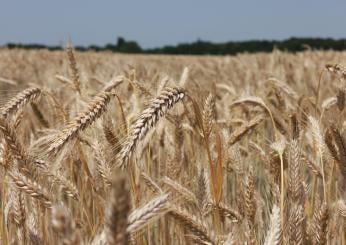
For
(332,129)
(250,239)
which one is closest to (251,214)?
(250,239)

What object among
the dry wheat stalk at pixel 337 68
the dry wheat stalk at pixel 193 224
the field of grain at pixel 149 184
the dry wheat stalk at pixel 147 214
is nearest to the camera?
the dry wheat stalk at pixel 147 214

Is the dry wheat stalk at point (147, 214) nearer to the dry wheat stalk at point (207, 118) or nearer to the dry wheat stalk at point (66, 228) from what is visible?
the dry wheat stalk at point (66, 228)

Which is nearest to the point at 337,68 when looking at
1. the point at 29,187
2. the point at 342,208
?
the point at 342,208

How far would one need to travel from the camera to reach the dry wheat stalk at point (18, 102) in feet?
6.01

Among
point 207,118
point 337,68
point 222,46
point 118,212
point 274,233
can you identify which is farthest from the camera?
point 222,46

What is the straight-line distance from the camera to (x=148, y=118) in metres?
1.31

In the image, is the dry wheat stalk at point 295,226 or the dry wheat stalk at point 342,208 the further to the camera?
the dry wheat stalk at point 342,208

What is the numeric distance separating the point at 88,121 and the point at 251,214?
54cm

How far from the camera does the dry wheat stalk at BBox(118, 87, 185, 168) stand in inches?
47.4

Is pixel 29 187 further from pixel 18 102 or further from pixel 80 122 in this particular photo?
pixel 18 102

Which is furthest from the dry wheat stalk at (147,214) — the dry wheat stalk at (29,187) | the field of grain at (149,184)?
the dry wheat stalk at (29,187)

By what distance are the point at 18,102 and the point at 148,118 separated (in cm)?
77

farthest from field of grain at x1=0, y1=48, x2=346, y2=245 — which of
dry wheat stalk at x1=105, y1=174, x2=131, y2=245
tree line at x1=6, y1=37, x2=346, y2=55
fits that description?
tree line at x1=6, y1=37, x2=346, y2=55

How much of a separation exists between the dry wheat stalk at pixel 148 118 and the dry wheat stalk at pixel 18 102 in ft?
2.15
